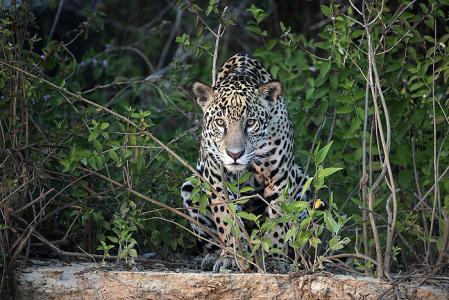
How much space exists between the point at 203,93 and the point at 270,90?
1.66 feet

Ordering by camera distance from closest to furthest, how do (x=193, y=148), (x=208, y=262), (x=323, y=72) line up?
1. (x=208, y=262)
2. (x=323, y=72)
3. (x=193, y=148)

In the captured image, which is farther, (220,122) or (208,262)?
(208,262)

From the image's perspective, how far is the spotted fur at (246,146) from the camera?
291 inches

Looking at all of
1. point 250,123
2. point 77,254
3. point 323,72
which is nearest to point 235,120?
point 250,123

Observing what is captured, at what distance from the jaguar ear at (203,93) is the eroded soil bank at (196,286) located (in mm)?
1576

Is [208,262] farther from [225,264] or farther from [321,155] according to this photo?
[321,155]

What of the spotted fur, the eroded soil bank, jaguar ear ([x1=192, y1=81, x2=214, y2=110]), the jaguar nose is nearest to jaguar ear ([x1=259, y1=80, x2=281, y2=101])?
the spotted fur

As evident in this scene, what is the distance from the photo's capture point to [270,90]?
7.67 meters

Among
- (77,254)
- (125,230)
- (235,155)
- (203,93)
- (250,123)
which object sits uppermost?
(203,93)

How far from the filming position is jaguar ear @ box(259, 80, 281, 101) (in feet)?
25.0

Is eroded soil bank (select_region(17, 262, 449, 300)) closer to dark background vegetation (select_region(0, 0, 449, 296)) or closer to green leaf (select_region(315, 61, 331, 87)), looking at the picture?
dark background vegetation (select_region(0, 0, 449, 296))

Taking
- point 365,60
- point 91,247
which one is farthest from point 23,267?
point 365,60

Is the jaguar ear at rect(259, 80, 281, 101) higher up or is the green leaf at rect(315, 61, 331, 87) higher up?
the green leaf at rect(315, 61, 331, 87)

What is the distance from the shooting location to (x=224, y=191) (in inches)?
270
